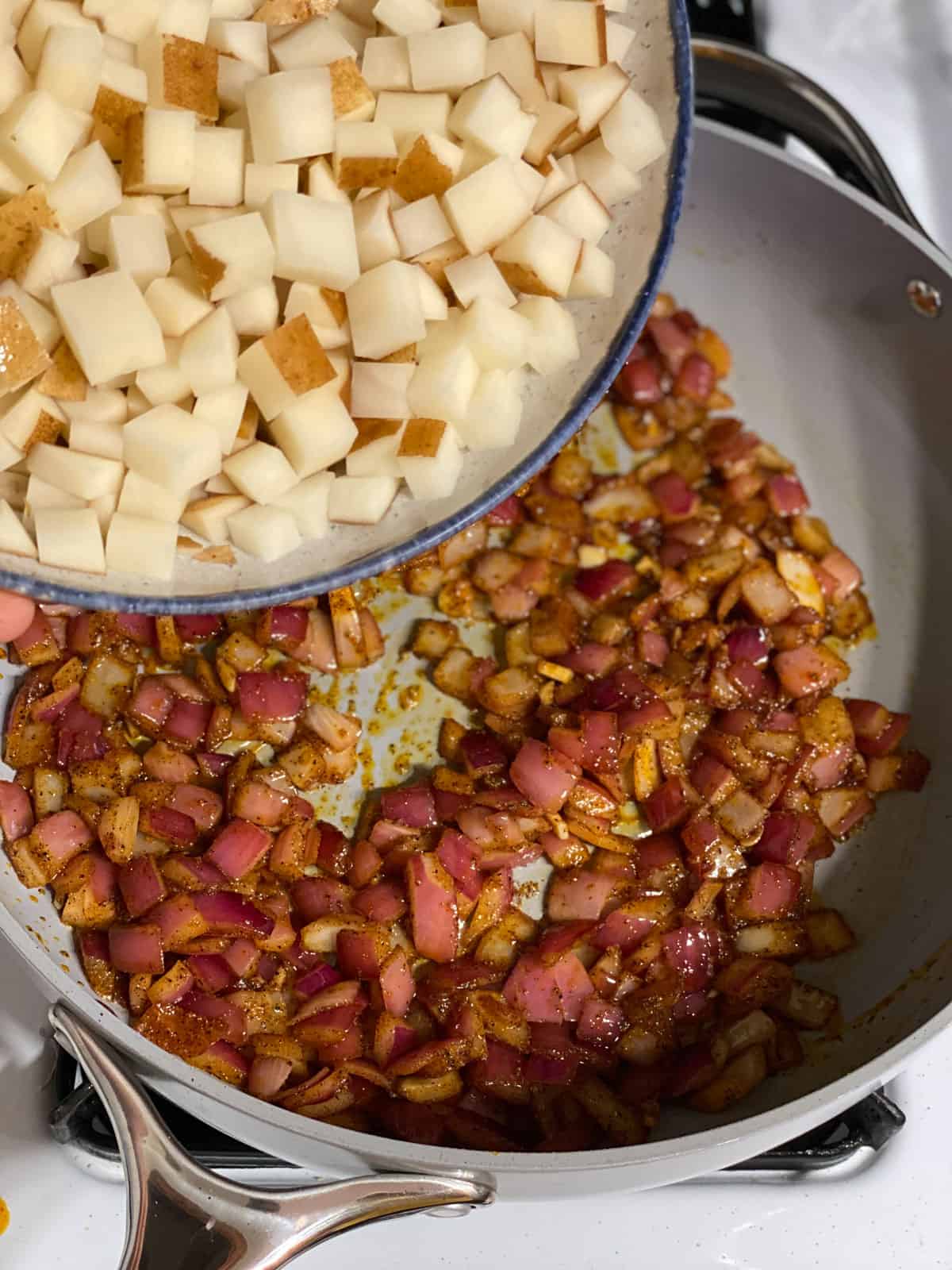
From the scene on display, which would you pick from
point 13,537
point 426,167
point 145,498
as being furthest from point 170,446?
point 426,167

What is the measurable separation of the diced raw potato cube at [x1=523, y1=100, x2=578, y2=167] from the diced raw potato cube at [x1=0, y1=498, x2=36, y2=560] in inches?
24.1

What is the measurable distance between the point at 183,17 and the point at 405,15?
208 mm

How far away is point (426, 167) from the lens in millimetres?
1165

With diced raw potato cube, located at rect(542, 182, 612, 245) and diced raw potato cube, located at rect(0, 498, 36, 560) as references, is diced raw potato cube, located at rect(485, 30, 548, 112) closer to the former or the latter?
diced raw potato cube, located at rect(542, 182, 612, 245)

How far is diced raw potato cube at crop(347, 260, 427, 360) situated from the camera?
1.13 metres

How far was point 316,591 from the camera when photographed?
113 centimetres

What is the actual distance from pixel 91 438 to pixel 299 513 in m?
0.20

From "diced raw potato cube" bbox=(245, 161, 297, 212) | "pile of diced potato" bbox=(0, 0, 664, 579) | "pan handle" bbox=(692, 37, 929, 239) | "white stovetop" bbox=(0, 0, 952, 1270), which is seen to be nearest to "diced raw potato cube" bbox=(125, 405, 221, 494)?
"pile of diced potato" bbox=(0, 0, 664, 579)

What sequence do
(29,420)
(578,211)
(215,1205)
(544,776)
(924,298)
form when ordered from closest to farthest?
(215,1205), (29,420), (578,211), (544,776), (924,298)

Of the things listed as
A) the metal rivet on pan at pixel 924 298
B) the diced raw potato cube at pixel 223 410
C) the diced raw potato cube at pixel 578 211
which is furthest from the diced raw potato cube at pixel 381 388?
the metal rivet on pan at pixel 924 298

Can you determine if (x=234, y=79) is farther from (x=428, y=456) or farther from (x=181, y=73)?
(x=428, y=456)

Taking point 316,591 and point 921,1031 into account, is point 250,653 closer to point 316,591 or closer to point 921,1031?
point 316,591

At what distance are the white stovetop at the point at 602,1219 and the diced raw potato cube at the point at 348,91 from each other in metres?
0.33

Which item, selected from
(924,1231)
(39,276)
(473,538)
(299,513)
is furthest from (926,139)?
(924,1231)
